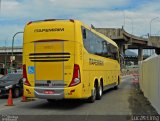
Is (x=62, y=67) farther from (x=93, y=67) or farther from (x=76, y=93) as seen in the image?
(x=93, y=67)

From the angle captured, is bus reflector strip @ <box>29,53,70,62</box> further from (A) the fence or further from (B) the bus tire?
(B) the bus tire

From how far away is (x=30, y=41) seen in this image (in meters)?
16.2

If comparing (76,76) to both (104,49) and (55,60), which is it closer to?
(55,60)

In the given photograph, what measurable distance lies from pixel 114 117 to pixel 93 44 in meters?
6.54

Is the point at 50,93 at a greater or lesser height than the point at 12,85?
lesser

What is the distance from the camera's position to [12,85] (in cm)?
2123

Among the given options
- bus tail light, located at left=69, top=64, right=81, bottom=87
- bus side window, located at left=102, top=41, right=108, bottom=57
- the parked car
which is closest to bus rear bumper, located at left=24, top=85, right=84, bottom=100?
bus tail light, located at left=69, top=64, right=81, bottom=87

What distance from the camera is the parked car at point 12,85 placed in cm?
2088

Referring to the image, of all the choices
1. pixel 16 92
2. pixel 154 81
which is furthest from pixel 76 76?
pixel 16 92

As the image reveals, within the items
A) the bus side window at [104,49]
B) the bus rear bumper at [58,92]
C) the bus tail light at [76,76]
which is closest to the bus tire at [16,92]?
the bus side window at [104,49]

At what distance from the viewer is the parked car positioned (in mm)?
20875

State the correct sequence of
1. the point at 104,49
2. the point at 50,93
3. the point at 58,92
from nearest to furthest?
1. the point at 58,92
2. the point at 50,93
3. the point at 104,49

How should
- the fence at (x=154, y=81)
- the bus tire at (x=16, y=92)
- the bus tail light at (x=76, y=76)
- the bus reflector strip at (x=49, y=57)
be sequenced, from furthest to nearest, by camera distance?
the bus tire at (x=16, y=92) → the bus reflector strip at (x=49, y=57) → the bus tail light at (x=76, y=76) → the fence at (x=154, y=81)

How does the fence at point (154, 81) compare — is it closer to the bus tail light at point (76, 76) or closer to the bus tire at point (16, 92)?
the bus tail light at point (76, 76)
